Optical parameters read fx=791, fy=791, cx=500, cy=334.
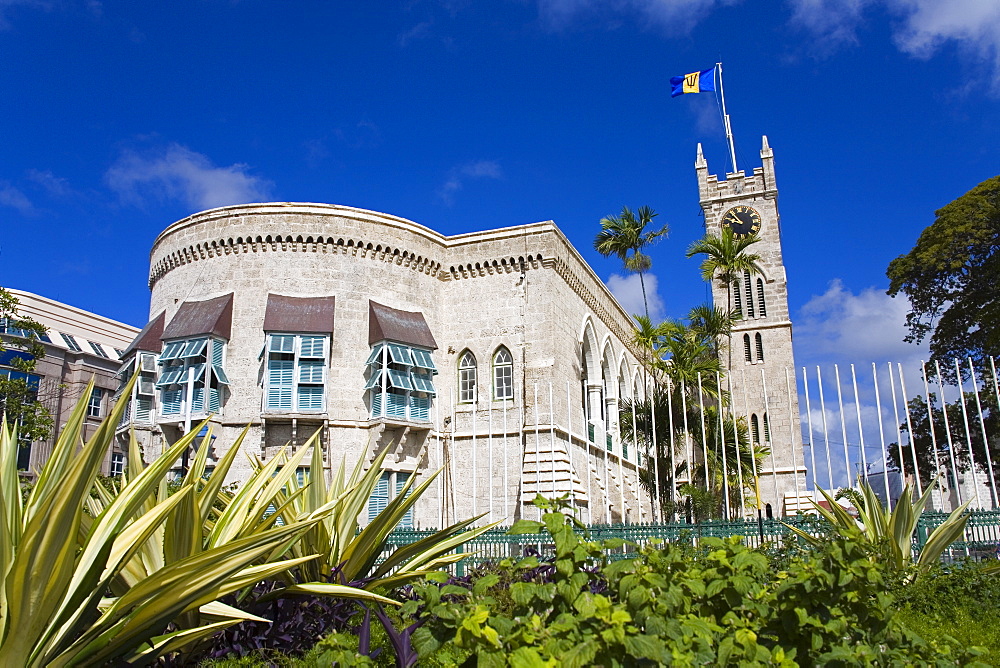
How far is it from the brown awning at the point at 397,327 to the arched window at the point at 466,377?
1210mm

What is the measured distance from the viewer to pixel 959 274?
93.8ft

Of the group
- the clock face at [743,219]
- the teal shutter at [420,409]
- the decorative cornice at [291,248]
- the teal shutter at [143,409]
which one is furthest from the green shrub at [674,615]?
the clock face at [743,219]

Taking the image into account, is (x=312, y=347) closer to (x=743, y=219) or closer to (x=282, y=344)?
(x=282, y=344)

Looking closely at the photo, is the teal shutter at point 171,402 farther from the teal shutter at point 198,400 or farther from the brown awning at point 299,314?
the brown awning at point 299,314

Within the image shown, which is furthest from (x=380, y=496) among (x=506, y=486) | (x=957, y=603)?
(x=957, y=603)

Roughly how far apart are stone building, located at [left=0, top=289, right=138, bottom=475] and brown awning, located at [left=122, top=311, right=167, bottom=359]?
10.2m

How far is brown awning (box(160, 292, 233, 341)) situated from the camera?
19.3 metres

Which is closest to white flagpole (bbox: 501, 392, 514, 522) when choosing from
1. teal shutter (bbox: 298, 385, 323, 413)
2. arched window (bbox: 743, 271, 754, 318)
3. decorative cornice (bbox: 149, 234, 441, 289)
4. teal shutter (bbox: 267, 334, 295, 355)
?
teal shutter (bbox: 298, 385, 323, 413)

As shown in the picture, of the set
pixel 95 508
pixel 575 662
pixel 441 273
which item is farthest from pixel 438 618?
pixel 441 273

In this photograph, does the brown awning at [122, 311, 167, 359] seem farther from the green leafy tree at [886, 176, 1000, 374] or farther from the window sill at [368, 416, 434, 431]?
the green leafy tree at [886, 176, 1000, 374]

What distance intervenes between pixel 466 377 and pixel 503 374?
108 cm

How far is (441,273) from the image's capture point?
2223 centimetres

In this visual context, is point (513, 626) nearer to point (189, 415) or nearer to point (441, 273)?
point (189, 415)

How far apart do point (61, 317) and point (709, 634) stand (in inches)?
1541
